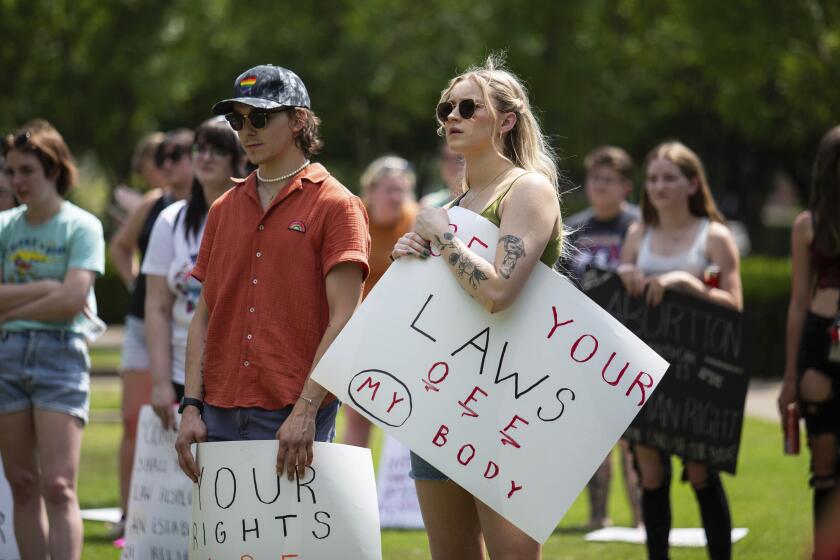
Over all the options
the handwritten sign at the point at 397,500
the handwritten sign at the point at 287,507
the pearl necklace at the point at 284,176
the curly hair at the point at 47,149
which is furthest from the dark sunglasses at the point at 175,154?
the handwritten sign at the point at 287,507

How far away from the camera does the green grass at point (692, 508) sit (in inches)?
295

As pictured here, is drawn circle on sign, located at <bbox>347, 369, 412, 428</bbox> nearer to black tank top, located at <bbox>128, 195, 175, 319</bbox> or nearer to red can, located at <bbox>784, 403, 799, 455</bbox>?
red can, located at <bbox>784, 403, 799, 455</bbox>

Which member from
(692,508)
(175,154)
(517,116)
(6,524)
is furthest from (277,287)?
(692,508)

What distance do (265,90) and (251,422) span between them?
1.17 m

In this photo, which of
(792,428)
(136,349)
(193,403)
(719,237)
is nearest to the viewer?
(193,403)

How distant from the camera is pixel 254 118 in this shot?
4.61 meters

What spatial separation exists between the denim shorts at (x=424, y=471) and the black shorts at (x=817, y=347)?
90.7 inches

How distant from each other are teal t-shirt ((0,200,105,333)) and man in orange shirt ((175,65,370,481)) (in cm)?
151

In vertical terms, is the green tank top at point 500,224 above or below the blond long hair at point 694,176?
below

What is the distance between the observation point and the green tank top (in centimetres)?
447

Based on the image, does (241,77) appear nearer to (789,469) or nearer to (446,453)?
(446,453)

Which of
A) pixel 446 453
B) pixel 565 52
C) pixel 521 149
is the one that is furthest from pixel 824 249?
pixel 565 52

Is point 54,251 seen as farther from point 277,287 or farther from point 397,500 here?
point 397,500

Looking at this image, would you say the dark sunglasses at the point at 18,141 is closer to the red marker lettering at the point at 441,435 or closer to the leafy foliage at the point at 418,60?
the red marker lettering at the point at 441,435
